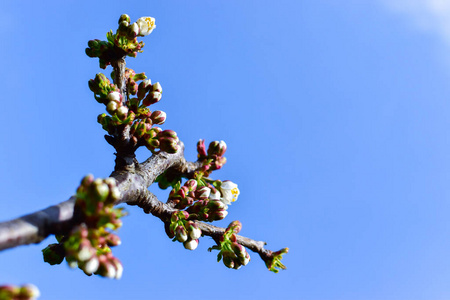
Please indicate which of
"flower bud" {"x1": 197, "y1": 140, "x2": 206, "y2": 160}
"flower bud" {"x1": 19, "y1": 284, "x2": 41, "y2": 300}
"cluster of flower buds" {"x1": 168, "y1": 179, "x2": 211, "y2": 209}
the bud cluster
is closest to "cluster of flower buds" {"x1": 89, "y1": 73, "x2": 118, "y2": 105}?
the bud cluster

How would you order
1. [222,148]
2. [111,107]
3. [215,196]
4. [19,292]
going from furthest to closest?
[222,148], [215,196], [111,107], [19,292]

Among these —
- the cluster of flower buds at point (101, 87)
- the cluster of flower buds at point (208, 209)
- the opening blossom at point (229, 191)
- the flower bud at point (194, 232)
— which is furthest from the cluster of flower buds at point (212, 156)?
the cluster of flower buds at point (101, 87)

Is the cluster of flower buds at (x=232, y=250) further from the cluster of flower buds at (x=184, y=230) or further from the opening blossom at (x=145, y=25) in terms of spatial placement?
the opening blossom at (x=145, y=25)

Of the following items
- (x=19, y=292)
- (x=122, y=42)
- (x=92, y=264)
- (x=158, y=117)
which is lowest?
(x=19, y=292)

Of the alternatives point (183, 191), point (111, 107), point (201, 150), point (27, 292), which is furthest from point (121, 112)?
point (27, 292)

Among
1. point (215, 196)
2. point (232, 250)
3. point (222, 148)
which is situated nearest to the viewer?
point (232, 250)

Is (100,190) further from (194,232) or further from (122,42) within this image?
(122,42)

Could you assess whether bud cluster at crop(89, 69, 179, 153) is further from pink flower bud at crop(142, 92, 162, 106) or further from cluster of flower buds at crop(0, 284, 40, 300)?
cluster of flower buds at crop(0, 284, 40, 300)
